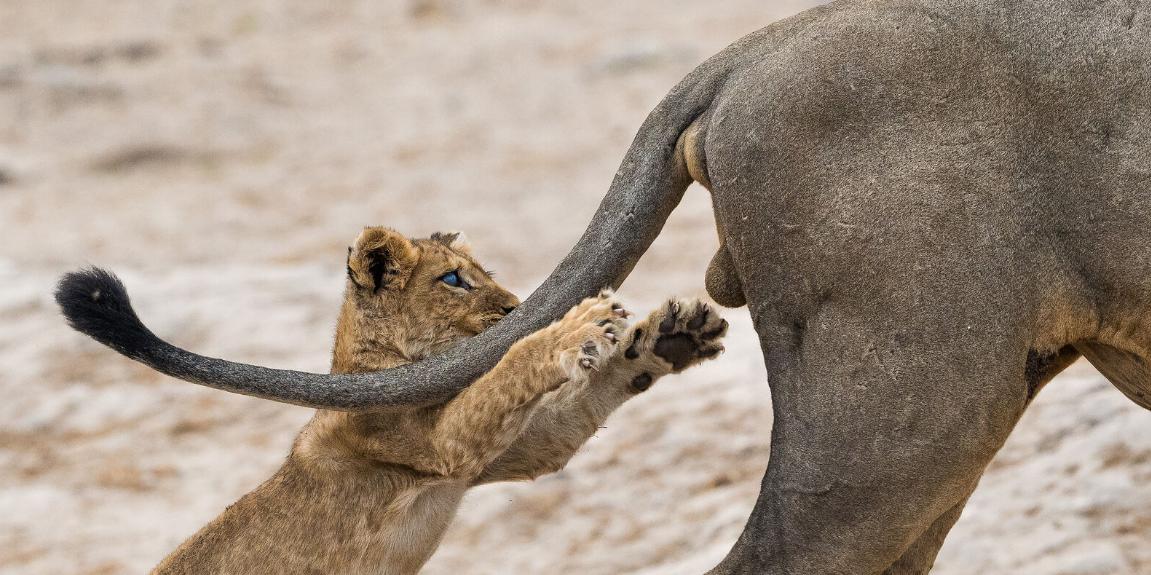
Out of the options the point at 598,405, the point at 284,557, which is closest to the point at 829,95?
the point at 598,405

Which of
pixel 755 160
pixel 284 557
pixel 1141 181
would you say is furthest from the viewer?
pixel 284 557

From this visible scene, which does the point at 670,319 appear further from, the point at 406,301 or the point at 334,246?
the point at 334,246

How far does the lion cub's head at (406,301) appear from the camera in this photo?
479 centimetres

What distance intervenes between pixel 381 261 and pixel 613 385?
926 mm

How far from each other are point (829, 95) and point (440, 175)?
883 cm

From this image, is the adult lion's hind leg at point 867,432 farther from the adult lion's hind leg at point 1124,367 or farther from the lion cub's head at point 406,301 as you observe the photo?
the lion cub's head at point 406,301

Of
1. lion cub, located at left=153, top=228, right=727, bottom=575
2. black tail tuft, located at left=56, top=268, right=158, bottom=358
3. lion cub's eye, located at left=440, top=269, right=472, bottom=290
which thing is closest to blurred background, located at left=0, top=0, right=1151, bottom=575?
lion cub, located at left=153, top=228, right=727, bottom=575

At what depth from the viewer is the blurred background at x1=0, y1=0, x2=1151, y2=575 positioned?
6.39 meters

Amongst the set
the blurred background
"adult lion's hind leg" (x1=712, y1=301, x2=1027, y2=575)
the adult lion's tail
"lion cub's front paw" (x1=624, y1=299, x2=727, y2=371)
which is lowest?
"adult lion's hind leg" (x1=712, y1=301, x2=1027, y2=575)

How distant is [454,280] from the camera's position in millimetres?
4883

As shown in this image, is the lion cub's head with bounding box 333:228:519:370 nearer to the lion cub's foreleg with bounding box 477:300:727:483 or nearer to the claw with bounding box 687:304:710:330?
the lion cub's foreleg with bounding box 477:300:727:483

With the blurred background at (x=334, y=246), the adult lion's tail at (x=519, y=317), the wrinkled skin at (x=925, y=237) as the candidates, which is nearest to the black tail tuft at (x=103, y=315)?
the adult lion's tail at (x=519, y=317)

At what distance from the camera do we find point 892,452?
354 cm

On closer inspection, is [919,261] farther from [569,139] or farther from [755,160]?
[569,139]
